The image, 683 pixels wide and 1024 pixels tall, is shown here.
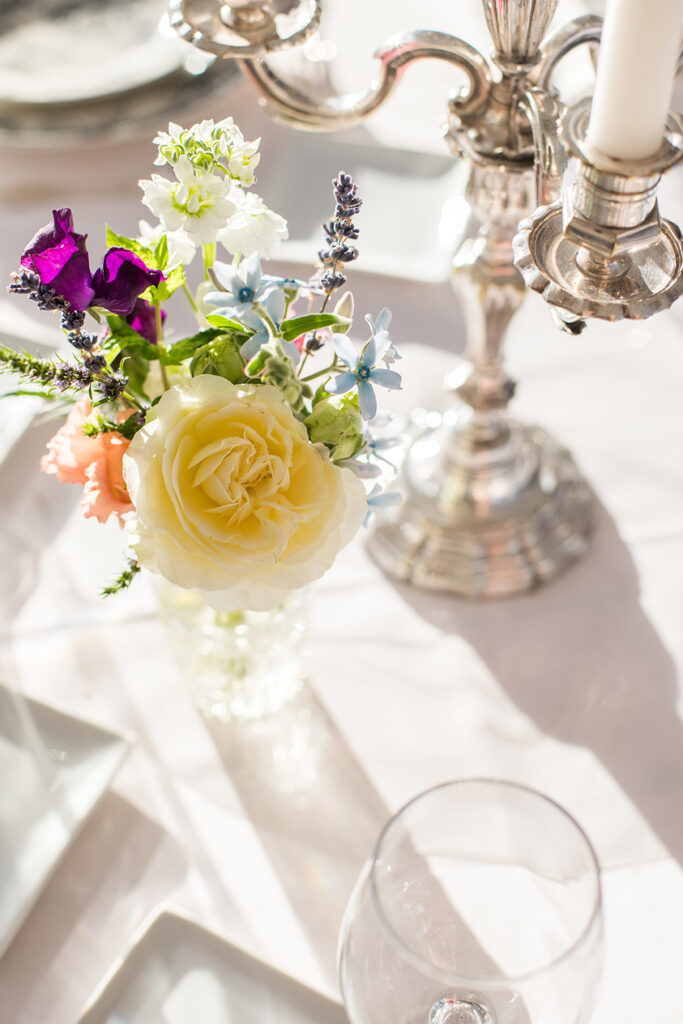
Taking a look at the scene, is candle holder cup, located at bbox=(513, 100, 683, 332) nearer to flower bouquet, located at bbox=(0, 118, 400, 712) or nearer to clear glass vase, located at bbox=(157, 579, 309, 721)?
flower bouquet, located at bbox=(0, 118, 400, 712)

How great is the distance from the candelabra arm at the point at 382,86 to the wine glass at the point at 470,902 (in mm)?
402

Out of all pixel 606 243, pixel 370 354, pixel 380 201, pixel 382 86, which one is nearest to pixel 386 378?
pixel 370 354

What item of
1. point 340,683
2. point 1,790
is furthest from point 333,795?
point 1,790

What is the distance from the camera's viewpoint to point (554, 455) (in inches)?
34.0

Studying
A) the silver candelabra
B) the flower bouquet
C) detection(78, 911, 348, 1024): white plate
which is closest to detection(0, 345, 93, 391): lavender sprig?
the flower bouquet

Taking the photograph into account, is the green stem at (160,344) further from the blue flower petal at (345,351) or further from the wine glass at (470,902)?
the wine glass at (470,902)

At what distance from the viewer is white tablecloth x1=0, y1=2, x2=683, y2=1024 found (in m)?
0.60

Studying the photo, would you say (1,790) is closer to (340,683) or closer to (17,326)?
(340,683)

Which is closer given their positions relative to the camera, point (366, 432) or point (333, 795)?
point (366, 432)

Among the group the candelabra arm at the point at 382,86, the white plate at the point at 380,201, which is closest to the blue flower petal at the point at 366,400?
the candelabra arm at the point at 382,86

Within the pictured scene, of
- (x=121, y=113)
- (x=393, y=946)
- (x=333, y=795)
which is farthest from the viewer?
(x=121, y=113)

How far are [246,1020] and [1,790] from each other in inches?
7.8

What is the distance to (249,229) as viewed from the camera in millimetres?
505

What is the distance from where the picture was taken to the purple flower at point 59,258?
0.46 metres
